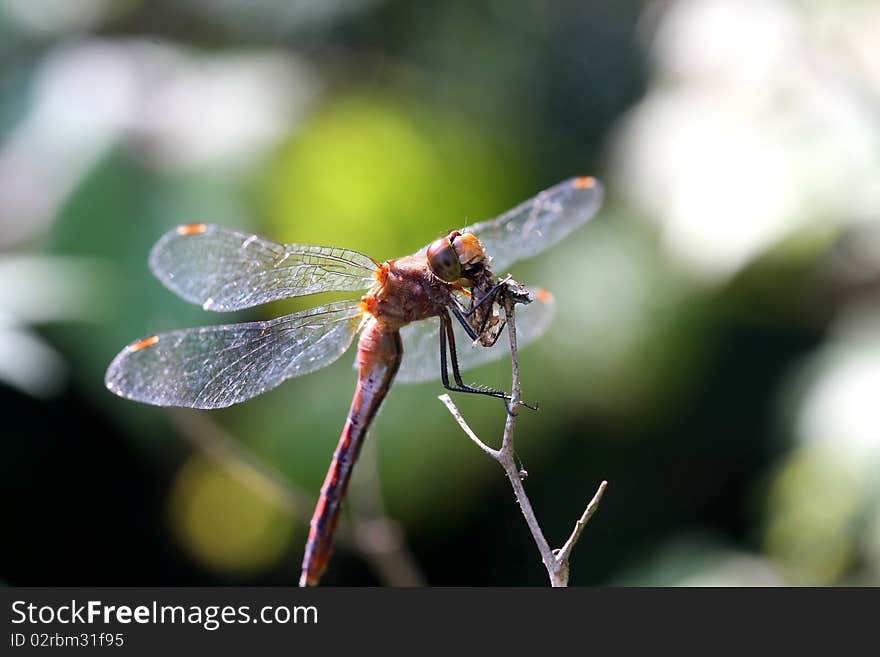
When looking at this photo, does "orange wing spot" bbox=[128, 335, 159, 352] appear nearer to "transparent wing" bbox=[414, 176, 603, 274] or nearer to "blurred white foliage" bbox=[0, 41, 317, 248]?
"transparent wing" bbox=[414, 176, 603, 274]

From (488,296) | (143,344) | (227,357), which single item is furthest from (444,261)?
(143,344)

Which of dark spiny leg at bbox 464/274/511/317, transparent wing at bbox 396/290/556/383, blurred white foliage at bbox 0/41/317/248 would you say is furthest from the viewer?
blurred white foliage at bbox 0/41/317/248

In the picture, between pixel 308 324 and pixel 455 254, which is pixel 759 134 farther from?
pixel 308 324

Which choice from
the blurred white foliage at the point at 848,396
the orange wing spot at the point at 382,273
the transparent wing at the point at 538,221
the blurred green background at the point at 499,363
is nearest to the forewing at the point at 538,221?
the transparent wing at the point at 538,221

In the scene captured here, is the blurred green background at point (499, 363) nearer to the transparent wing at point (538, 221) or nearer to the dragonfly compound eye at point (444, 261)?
the transparent wing at point (538, 221)

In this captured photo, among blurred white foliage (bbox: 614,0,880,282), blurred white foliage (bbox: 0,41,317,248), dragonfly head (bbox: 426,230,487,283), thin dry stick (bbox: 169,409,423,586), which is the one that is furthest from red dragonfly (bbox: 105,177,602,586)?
blurred white foliage (bbox: 0,41,317,248)

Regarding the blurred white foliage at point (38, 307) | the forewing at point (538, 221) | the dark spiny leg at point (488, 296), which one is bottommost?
the dark spiny leg at point (488, 296)
